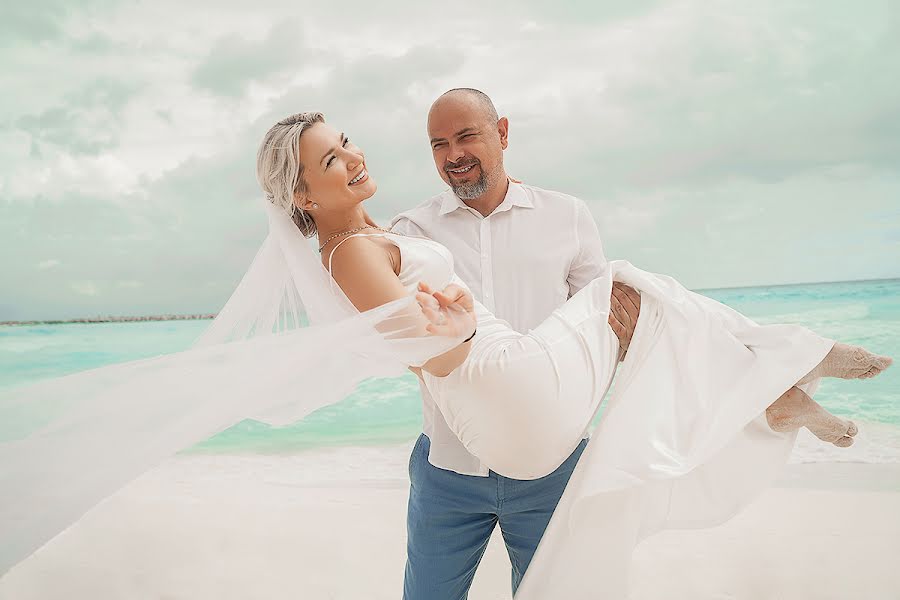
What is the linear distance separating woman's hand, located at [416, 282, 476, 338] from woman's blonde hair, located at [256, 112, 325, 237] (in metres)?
0.59

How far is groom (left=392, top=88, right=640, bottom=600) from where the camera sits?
95.4 inches

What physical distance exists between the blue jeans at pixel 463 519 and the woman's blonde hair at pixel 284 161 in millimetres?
951

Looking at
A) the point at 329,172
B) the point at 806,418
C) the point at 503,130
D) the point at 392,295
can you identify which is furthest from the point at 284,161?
the point at 806,418

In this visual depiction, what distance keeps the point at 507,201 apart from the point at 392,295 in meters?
0.79

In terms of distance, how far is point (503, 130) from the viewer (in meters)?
2.70

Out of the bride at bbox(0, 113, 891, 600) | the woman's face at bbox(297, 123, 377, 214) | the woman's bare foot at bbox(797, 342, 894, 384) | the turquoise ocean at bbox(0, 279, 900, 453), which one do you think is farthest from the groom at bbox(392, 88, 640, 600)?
the turquoise ocean at bbox(0, 279, 900, 453)

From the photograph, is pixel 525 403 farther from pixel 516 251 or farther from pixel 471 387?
pixel 516 251

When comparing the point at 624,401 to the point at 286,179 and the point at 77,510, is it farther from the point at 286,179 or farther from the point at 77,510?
the point at 77,510

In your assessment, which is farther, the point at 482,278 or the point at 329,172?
the point at 482,278

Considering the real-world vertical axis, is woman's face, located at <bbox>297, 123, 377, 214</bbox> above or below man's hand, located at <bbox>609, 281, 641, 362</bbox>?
above

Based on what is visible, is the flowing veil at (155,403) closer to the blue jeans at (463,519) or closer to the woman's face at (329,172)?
the woman's face at (329,172)

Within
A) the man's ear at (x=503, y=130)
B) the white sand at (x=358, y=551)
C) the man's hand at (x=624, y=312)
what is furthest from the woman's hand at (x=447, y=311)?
the white sand at (x=358, y=551)

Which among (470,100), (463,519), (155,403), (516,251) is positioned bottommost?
(463,519)

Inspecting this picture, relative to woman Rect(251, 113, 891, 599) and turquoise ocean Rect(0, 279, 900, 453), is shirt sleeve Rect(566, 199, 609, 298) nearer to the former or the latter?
woman Rect(251, 113, 891, 599)
